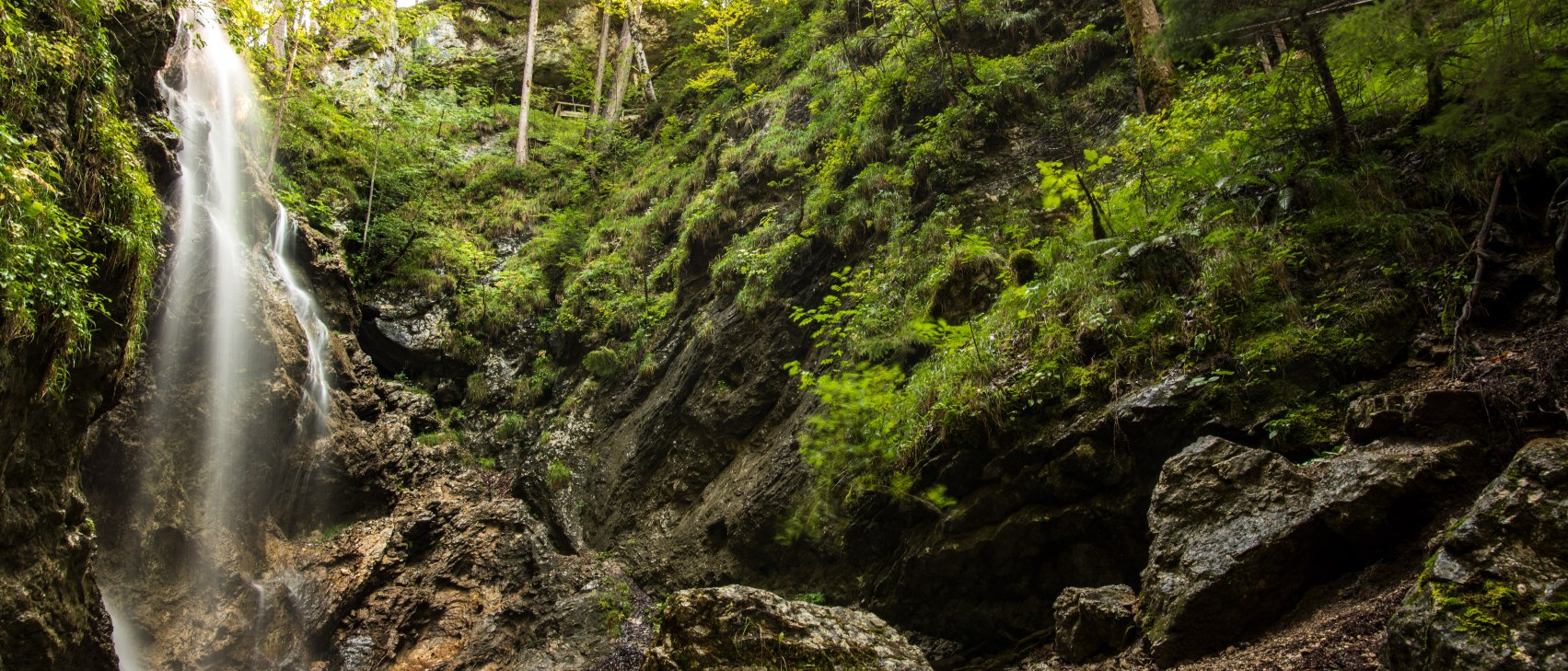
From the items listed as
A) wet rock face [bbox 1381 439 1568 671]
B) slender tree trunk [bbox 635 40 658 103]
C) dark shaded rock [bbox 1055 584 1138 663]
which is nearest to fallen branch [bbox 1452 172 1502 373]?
wet rock face [bbox 1381 439 1568 671]

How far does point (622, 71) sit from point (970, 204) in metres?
17.1

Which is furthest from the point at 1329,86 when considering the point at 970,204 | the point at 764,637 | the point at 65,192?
the point at 65,192

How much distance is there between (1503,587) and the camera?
2551 millimetres

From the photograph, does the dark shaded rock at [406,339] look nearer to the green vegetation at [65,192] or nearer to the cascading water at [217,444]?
the cascading water at [217,444]

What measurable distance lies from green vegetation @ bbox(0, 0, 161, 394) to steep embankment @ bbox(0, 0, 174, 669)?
0.04ft

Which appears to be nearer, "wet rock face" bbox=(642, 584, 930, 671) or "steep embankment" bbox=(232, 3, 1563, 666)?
"steep embankment" bbox=(232, 3, 1563, 666)

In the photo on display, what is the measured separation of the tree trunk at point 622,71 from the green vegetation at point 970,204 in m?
1.74

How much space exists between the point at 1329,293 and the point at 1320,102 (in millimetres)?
2056

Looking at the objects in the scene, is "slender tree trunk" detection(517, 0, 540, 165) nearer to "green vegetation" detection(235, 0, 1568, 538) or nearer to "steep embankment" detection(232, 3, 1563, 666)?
"green vegetation" detection(235, 0, 1568, 538)

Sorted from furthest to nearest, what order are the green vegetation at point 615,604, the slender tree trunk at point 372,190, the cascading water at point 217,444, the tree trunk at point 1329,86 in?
the slender tree trunk at point 372,190, the green vegetation at point 615,604, the cascading water at point 217,444, the tree trunk at point 1329,86

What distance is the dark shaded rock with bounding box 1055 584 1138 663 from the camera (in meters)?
4.35

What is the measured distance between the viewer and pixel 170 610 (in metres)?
8.74

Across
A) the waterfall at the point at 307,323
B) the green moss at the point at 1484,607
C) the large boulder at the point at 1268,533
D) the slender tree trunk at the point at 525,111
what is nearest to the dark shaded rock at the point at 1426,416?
the large boulder at the point at 1268,533

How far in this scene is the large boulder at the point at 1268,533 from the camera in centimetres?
→ 359
